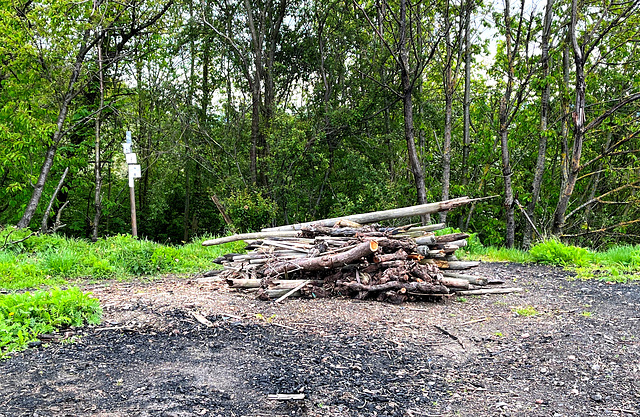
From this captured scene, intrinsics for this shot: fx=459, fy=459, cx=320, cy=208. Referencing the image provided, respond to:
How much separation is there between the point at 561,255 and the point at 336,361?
599 centimetres

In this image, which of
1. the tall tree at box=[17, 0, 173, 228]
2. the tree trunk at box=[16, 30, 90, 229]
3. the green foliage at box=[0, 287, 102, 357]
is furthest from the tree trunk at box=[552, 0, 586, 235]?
the tree trunk at box=[16, 30, 90, 229]

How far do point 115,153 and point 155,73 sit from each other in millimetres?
3033

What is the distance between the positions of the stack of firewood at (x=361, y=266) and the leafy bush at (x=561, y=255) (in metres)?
2.41

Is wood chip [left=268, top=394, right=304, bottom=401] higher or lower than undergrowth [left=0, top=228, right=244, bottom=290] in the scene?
lower

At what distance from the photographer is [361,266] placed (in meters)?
5.90

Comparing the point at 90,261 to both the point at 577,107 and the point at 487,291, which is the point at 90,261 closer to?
the point at 487,291

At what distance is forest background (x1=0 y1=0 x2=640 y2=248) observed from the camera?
12.5 metres

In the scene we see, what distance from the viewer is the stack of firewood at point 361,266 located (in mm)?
5609

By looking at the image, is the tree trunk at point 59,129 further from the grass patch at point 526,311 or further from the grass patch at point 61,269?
the grass patch at point 526,311

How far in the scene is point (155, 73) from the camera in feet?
51.2

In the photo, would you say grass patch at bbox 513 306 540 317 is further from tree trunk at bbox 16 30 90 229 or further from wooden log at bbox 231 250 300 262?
tree trunk at bbox 16 30 90 229

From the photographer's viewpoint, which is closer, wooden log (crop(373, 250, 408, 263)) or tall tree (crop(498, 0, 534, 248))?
wooden log (crop(373, 250, 408, 263))

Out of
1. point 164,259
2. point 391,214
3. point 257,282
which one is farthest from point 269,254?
point 164,259

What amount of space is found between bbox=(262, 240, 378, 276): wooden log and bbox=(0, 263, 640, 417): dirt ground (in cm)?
47
